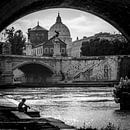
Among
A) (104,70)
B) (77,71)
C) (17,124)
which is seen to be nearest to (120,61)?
(104,70)

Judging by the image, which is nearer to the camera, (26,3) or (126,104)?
(26,3)

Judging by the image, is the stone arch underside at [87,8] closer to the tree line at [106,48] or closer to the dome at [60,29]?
the tree line at [106,48]

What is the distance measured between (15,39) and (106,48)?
56.3 feet

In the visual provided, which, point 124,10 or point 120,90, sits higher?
point 124,10

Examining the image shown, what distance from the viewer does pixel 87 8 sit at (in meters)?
6.83

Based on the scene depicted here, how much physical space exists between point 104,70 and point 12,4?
1994 inches

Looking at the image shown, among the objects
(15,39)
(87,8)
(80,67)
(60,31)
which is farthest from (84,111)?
(60,31)

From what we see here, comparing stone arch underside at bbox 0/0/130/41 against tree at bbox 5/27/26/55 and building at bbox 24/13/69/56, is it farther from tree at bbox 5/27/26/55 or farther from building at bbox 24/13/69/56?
Result: building at bbox 24/13/69/56

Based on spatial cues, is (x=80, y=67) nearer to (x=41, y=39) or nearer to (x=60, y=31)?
(x=41, y=39)

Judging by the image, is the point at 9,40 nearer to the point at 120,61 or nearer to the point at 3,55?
the point at 3,55

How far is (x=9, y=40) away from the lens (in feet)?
196

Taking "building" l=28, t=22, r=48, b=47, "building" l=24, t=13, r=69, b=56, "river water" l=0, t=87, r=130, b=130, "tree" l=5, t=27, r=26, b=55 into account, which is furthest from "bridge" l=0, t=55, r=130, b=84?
"building" l=28, t=22, r=48, b=47

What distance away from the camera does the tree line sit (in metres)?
61.1

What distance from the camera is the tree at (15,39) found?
5965cm
